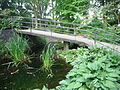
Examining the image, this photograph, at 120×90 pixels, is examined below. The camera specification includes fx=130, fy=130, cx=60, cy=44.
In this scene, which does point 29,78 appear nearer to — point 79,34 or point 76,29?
point 76,29

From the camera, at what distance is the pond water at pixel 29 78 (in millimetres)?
3532

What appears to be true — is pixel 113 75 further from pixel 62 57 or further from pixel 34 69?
pixel 62 57

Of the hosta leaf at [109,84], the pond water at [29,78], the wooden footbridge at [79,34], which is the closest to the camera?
the hosta leaf at [109,84]

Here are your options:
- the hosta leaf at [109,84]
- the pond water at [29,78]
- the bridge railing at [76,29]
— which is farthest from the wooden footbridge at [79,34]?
the hosta leaf at [109,84]

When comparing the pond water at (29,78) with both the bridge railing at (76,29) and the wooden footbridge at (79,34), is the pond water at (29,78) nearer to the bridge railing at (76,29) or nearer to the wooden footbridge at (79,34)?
the wooden footbridge at (79,34)

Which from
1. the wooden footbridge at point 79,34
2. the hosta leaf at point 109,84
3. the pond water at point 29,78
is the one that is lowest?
the pond water at point 29,78

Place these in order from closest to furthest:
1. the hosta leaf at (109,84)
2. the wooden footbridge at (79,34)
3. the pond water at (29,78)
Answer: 1. the hosta leaf at (109,84)
2. the pond water at (29,78)
3. the wooden footbridge at (79,34)

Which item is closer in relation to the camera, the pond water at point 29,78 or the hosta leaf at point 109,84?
the hosta leaf at point 109,84

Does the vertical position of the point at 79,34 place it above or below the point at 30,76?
above

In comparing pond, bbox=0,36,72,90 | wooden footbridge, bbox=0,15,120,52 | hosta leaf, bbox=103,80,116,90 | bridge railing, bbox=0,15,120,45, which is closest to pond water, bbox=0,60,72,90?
pond, bbox=0,36,72,90

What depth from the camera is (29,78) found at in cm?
400

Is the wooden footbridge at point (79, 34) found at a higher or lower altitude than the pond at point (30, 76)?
higher

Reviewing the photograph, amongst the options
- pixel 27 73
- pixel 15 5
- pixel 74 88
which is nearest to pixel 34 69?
pixel 27 73

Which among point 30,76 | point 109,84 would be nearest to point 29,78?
point 30,76
